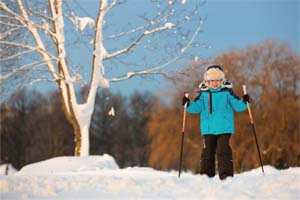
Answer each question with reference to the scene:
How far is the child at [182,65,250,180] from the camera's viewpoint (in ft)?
22.8

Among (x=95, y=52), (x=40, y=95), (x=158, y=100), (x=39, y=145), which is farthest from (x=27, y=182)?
(x=40, y=95)

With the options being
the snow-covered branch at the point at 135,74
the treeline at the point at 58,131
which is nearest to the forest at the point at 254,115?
the snow-covered branch at the point at 135,74

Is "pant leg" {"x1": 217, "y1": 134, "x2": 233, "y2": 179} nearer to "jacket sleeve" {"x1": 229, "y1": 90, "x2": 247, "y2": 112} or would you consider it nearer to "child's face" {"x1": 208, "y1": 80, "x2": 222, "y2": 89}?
"jacket sleeve" {"x1": 229, "y1": 90, "x2": 247, "y2": 112}

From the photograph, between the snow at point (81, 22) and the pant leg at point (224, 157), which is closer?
the pant leg at point (224, 157)

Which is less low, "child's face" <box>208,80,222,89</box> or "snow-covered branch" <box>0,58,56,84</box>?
"snow-covered branch" <box>0,58,56,84</box>

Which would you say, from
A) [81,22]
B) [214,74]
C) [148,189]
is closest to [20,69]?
[81,22]

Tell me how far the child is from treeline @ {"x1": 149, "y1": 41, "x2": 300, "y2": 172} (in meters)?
20.7

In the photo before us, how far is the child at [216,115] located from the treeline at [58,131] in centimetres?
3994

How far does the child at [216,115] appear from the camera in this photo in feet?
22.8

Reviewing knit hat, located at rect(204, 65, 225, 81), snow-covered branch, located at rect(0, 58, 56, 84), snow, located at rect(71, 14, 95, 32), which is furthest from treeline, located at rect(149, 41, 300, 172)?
knit hat, located at rect(204, 65, 225, 81)

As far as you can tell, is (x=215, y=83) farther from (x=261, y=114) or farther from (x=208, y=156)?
(x=261, y=114)

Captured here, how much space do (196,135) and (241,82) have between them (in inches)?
185

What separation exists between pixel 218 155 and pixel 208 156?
24 centimetres

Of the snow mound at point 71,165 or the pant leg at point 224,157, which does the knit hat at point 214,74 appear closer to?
the pant leg at point 224,157
